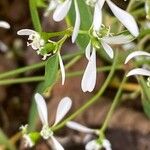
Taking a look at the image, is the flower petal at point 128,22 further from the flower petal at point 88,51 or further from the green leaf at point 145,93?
the green leaf at point 145,93

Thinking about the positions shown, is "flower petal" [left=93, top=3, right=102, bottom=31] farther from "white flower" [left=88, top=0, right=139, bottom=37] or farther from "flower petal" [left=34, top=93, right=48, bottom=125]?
"flower petal" [left=34, top=93, right=48, bottom=125]

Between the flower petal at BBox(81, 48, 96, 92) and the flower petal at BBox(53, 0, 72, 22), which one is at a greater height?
the flower petal at BBox(53, 0, 72, 22)

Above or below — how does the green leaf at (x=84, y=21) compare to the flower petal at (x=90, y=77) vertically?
above

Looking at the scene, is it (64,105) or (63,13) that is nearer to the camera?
(63,13)

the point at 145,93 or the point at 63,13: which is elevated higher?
the point at 63,13

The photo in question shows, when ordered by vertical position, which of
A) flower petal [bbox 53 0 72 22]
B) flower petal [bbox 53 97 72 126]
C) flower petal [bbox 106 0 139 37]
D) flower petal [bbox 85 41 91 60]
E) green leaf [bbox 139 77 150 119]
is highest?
flower petal [bbox 53 0 72 22]

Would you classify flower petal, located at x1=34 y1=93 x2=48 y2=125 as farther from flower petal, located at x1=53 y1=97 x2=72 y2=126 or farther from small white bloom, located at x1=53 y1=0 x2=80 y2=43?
small white bloom, located at x1=53 y1=0 x2=80 y2=43

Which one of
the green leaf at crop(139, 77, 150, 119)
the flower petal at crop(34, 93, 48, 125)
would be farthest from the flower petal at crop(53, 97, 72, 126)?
the green leaf at crop(139, 77, 150, 119)

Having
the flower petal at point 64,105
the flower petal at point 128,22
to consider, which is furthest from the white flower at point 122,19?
the flower petal at point 64,105

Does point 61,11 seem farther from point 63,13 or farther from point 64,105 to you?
point 64,105

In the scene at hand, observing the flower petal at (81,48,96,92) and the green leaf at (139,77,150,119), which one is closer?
the flower petal at (81,48,96,92)

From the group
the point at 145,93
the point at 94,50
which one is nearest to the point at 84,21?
the point at 94,50
